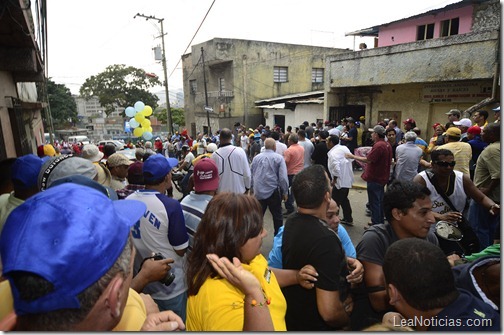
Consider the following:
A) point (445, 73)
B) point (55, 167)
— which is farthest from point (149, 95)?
point (55, 167)

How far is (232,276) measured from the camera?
4.23 ft

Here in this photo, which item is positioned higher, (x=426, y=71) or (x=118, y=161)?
(x=426, y=71)

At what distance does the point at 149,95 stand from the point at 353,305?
35.8 m

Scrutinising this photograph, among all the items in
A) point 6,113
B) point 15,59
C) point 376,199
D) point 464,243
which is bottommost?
point 376,199

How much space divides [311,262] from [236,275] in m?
0.61

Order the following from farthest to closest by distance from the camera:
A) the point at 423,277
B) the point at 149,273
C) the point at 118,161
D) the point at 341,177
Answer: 1. the point at 341,177
2. the point at 118,161
3. the point at 149,273
4. the point at 423,277

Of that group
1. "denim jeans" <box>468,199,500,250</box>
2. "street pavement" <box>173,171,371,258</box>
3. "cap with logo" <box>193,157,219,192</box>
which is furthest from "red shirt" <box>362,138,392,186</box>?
"cap with logo" <box>193,157,219,192</box>

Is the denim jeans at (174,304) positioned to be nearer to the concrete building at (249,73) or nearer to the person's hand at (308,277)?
the person's hand at (308,277)

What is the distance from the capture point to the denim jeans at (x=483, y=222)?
12.2ft

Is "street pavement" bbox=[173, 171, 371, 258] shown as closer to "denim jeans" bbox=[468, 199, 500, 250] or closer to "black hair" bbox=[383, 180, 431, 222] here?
"denim jeans" bbox=[468, 199, 500, 250]

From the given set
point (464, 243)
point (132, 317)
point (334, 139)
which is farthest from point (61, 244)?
point (334, 139)

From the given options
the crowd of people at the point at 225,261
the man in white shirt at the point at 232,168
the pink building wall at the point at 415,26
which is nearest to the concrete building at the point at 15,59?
the crowd of people at the point at 225,261

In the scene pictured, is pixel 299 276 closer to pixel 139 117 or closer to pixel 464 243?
pixel 464 243

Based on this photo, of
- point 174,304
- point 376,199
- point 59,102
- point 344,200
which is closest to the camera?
point 174,304
